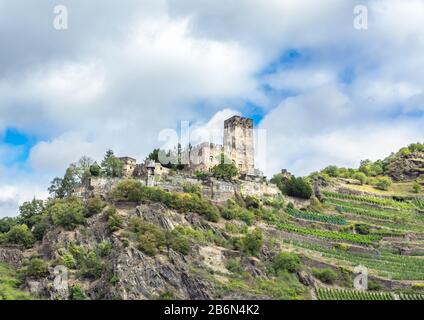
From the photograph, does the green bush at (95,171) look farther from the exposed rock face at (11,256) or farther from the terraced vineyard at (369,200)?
the terraced vineyard at (369,200)

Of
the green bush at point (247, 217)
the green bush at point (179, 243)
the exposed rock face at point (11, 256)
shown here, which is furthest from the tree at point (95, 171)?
the green bush at point (179, 243)

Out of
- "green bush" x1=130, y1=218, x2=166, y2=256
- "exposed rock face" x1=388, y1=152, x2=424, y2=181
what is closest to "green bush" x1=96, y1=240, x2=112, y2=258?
"green bush" x1=130, y1=218, x2=166, y2=256

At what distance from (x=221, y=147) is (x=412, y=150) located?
114 ft

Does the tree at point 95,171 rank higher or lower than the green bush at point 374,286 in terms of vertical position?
higher

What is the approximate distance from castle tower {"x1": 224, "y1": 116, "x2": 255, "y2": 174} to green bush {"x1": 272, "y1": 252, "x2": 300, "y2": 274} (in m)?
27.1

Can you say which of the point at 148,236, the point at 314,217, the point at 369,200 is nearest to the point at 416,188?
the point at 369,200

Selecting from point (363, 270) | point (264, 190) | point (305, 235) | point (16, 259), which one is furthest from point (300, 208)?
point (16, 259)

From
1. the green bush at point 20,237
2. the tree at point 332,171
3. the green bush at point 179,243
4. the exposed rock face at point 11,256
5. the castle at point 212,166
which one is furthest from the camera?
the tree at point 332,171

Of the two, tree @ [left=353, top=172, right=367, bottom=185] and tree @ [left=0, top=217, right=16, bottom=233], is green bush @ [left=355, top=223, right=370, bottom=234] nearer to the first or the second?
tree @ [left=353, top=172, right=367, bottom=185]

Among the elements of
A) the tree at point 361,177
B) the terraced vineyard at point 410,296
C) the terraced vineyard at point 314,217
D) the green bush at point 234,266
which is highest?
the tree at point 361,177

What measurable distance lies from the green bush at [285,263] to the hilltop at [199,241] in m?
0.08

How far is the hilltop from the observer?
57.0 meters

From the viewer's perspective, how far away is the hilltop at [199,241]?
187 ft
